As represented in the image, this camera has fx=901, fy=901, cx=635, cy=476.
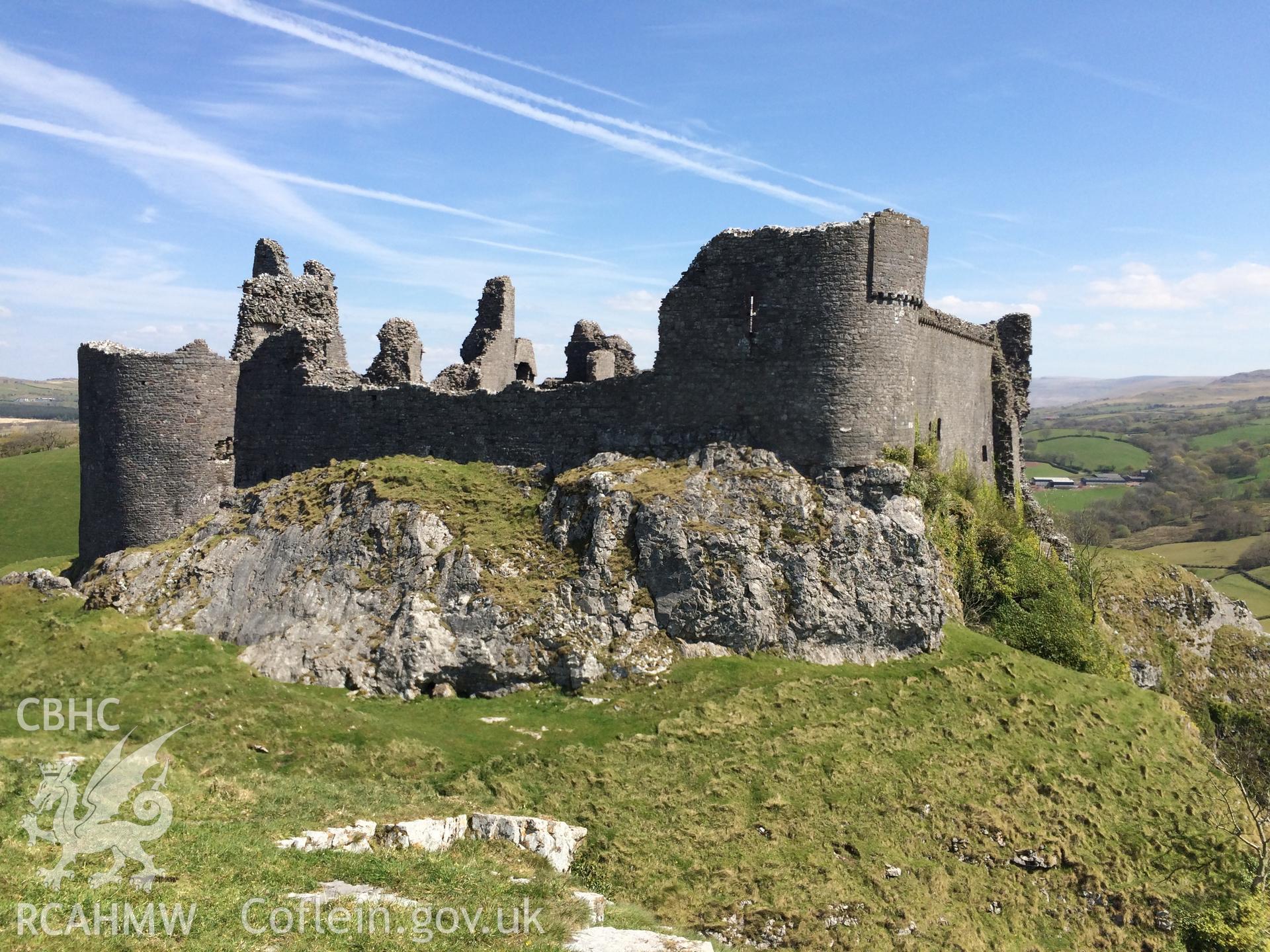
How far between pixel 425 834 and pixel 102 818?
13.5 feet

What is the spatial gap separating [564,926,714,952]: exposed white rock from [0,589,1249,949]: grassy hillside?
338mm

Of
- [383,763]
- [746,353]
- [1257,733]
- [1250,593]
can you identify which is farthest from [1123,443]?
[383,763]

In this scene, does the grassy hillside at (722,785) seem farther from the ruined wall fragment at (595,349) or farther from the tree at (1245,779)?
the ruined wall fragment at (595,349)

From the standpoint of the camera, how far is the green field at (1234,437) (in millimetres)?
146750

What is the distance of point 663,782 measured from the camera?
16.0 meters

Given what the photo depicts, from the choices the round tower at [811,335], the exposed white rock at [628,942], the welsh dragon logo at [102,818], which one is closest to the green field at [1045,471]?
the round tower at [811,335]

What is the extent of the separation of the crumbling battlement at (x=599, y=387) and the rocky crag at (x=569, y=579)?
1.57 m

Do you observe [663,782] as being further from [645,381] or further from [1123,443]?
[1123,443]

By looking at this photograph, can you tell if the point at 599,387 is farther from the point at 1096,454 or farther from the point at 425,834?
the point at 1096,454

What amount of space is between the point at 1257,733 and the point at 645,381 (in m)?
21.7

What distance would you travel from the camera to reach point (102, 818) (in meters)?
11.3

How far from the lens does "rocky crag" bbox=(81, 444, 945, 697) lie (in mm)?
19703

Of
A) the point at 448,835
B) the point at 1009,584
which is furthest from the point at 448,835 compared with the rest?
the point at 1009,584

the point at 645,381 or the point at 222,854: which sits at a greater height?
the point at 645,381
